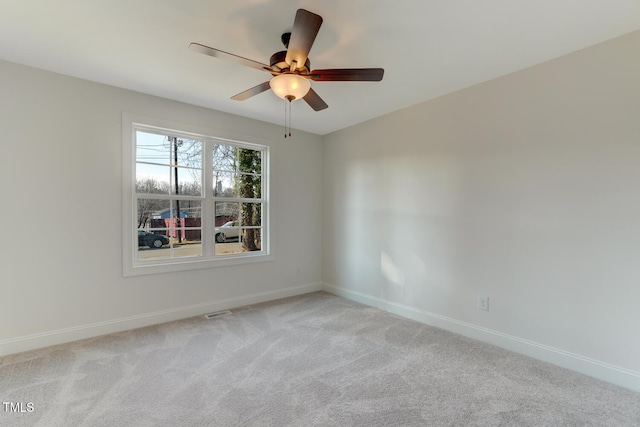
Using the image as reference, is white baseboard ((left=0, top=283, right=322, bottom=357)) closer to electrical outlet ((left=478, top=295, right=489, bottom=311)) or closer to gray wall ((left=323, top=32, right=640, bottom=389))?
gray wall ((left=323, top=32, right=640, bottom=389))

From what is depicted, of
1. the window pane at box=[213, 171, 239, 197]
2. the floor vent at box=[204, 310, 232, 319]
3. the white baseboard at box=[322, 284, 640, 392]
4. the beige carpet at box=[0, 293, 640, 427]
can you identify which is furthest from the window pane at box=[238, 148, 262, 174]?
the white baseboard at box=[322, 284, 640, 392]

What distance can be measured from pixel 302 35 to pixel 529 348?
298 cm

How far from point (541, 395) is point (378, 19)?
2724 millimetres

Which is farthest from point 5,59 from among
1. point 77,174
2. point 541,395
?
point 541,395

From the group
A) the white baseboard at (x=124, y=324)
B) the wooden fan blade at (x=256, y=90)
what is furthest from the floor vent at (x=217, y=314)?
the wooden fan blade at (x=256, y=90)

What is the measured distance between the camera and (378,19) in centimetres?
194

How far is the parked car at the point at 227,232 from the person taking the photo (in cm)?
378

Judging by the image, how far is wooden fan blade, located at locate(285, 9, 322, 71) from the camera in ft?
5.05

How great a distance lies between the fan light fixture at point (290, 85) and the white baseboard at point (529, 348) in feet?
8.62

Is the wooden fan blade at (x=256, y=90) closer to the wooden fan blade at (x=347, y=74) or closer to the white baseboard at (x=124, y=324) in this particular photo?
the wooden fan blade at (x=347, y=74)

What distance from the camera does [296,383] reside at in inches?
83.1

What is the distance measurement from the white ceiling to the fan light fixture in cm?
35

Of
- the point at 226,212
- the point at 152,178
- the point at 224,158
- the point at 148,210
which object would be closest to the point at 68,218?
the point at 148,210

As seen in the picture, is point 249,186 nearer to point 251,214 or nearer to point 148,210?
point 251,214
